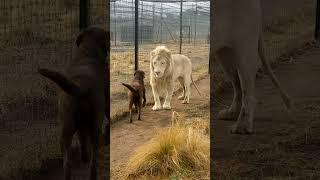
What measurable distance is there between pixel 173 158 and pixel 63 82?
1.52 meters

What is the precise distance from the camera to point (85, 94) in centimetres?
319

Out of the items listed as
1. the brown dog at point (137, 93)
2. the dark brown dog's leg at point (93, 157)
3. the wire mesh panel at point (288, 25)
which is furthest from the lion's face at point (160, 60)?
the dark brown dog's leg at point (93, 157)

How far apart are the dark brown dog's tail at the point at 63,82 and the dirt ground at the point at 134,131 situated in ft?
3.94

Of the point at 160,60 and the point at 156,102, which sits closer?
the point at 160,60

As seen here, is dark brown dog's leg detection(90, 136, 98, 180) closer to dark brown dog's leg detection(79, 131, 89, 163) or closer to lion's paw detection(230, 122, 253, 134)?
dark brown dog's leg detection(79, 131, 89, 163)

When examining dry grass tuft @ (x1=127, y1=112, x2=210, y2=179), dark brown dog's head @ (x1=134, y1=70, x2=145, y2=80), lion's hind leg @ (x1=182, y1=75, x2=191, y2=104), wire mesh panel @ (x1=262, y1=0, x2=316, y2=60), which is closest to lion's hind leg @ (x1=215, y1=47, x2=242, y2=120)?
dry grass tuft @ (x1=127, y1=112, x2=210, y2=179)

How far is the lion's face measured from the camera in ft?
23.9

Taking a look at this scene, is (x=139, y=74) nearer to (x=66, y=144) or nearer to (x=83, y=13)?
(x=83, y=13)

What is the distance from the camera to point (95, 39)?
11.6 feet

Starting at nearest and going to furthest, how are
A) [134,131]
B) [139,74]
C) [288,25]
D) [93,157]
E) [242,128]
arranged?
1. [93,157]
2. [242,128]
3. [134,131]
4. [139,74]
5. [288,25]

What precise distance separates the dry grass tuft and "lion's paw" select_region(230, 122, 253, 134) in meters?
0.28

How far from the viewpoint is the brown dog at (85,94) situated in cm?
317

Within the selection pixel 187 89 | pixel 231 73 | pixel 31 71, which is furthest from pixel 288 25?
pixel 31 71

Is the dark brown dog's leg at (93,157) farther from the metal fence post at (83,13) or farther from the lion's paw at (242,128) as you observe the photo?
the lion's paw at (242,128)
